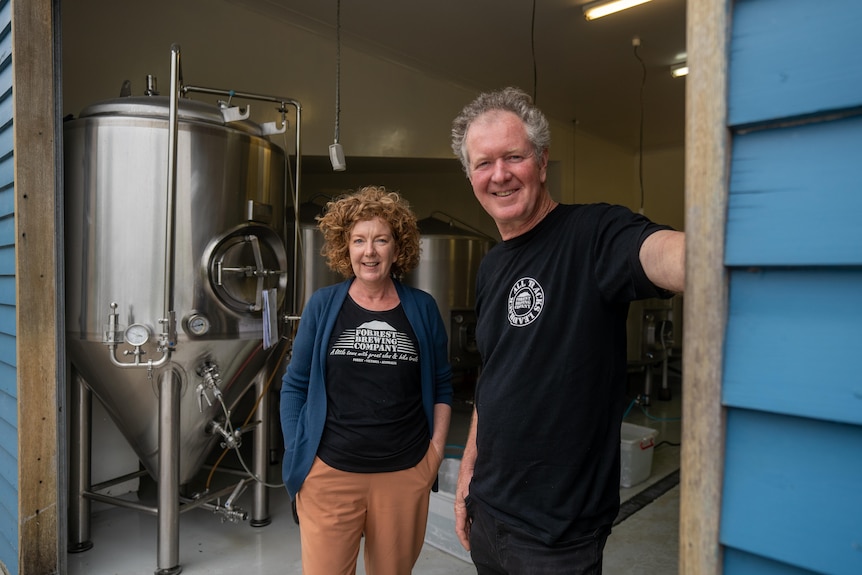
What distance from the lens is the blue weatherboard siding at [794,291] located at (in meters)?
0.50

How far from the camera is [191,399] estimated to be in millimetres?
2502

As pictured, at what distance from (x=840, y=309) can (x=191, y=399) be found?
2.55m

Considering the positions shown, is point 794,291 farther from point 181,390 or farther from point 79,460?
point 79,460

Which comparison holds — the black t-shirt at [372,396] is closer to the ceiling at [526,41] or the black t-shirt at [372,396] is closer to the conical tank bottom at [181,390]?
the conical tank bottom at [181,390]

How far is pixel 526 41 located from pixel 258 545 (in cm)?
394

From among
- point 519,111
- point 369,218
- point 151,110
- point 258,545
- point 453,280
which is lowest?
point 258,545

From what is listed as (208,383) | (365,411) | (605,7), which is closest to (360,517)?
(365,411)

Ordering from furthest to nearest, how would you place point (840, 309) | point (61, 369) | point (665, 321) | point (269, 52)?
point (665, 321), point (269, 52), point (61, 369), point (840, 309)

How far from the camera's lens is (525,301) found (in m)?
1.10

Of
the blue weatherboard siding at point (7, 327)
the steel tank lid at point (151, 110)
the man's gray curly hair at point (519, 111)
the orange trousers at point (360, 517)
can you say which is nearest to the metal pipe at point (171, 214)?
the steel tank lid at point (151, 110)

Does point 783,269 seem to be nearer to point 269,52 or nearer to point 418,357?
point 418,357

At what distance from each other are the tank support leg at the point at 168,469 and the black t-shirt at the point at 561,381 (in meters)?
1.79

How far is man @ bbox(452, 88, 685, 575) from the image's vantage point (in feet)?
3.38

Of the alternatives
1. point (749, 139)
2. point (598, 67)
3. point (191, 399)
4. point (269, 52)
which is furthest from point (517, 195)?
point (598, 67)
